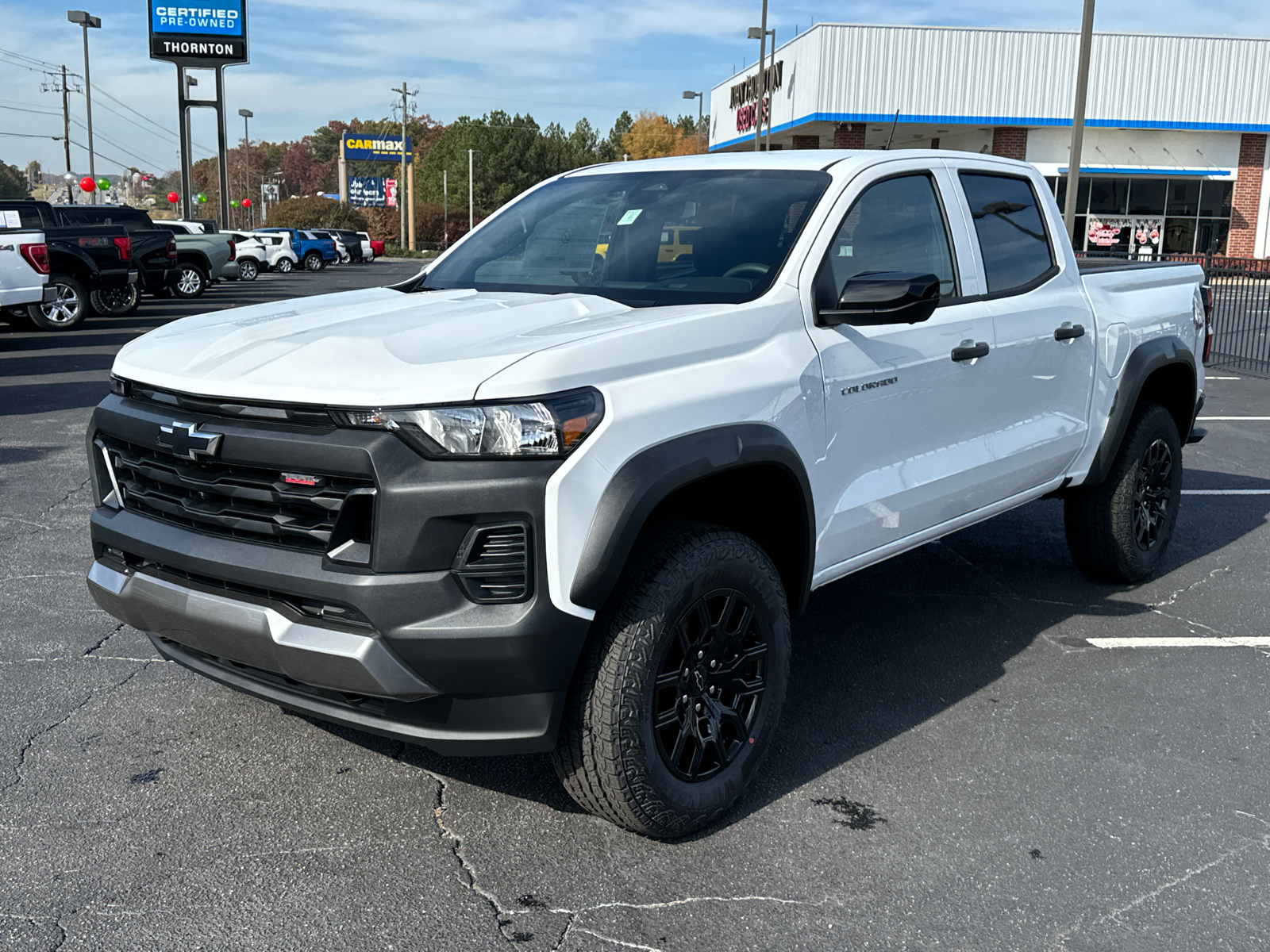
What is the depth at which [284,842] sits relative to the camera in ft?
11.1

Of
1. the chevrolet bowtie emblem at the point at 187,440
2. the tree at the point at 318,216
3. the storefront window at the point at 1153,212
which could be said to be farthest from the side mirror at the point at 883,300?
the tree at the point at 318,216

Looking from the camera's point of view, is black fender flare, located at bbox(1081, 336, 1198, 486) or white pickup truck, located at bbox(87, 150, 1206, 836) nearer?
white pickup truck, located at bbox(87, 150, 1206, 836)

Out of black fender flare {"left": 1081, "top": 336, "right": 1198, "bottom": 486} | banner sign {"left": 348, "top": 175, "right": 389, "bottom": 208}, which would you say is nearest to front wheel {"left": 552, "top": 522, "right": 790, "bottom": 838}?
black fender flare {"left": 1081, "top": 336, "right": 1198, "bottom": 486}

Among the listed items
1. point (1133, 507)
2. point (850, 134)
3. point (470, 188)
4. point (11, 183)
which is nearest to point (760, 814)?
point (1133, 507)

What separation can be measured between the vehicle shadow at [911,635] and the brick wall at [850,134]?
35.7 meters

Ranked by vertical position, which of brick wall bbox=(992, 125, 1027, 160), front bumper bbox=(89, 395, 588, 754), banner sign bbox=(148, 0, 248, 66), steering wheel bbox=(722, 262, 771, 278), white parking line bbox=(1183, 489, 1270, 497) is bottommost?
white parking line bbox=(1183, 489, 1270, 497)

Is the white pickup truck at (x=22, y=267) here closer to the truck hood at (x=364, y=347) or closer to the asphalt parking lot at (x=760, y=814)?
the asphalt parking lot at (x=760, y=814)

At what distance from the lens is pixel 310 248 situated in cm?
4875

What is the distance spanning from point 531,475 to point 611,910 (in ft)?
3.69

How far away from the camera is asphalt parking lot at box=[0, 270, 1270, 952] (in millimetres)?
3010

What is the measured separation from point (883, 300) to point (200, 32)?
44.2 meters

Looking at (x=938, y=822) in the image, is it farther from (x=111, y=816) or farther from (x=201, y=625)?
(x=111, y=816)

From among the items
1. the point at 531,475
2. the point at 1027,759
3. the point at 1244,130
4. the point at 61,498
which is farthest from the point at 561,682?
the point at 1244,130

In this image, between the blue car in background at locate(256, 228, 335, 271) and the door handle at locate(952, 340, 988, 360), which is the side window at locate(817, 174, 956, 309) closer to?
the door handle at locate(952, 340, 988, 360)
